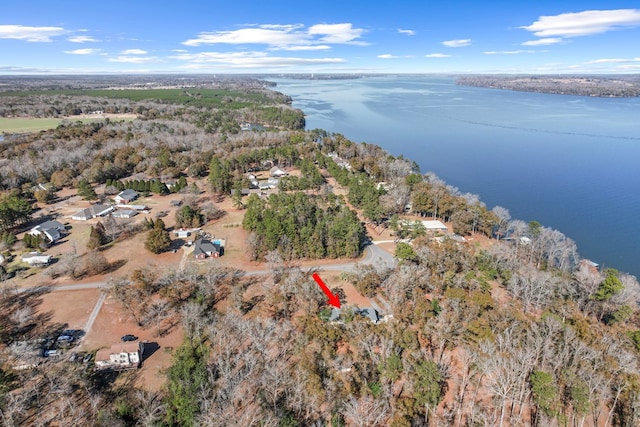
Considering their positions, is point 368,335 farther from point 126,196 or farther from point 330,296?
point 126,196

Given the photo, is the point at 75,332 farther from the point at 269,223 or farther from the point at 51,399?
the point at 269,223

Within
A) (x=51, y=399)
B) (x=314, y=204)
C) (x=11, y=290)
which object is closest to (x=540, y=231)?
(x=314, y=204)

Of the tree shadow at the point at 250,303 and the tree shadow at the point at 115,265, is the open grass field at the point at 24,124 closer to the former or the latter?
the tree shadow at the point at 115,265

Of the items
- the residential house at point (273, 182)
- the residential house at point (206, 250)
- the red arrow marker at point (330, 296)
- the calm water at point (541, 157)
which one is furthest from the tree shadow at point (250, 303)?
the calm water at point (541, 157)

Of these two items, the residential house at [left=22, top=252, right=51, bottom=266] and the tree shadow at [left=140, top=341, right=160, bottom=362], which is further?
the residential house at [left=22, top=252, right=51, bottom=266]

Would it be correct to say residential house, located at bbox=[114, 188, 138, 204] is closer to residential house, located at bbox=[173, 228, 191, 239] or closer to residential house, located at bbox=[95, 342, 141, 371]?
residential house, located at bbox=[173, 228, 191, 239]

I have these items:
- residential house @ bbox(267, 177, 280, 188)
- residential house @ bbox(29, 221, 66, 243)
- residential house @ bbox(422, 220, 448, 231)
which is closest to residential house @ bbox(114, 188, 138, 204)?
residential house @ bbox(29, 221, 66, 243)

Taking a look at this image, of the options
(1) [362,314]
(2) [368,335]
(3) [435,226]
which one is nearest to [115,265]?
(1) [362,314]

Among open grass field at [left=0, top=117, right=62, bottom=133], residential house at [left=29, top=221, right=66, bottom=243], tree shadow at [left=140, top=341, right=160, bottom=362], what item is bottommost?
tree shadow at [left=140, top=341, right=160, bottom=362]
